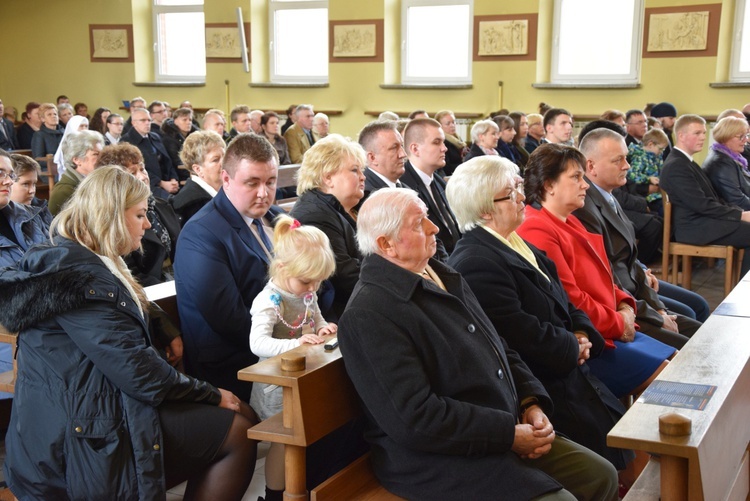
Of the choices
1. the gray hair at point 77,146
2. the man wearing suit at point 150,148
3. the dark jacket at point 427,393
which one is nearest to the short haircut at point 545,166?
the dark jacket at point 427,393

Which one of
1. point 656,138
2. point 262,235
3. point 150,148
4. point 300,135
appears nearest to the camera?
point 262,235

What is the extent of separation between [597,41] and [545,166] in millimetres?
9177

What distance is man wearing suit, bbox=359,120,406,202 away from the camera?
4.16 m

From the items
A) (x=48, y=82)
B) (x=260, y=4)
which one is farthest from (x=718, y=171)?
(x=48, y=82)

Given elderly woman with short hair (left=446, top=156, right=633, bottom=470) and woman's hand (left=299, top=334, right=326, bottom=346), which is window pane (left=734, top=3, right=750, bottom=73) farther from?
woman's hand (left=299, top=334, right=326, bottom=346)

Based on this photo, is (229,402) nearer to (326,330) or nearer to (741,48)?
(326,330)

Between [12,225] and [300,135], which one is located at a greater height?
[300,135]

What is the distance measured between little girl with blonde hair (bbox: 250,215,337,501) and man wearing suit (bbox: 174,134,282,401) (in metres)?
0.17

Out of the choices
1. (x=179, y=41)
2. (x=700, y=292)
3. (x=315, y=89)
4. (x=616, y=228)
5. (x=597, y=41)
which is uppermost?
(x=179, y=41)

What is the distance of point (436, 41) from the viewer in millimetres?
12883

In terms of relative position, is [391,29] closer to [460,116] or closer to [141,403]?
[460,116]

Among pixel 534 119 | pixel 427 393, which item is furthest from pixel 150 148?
pixel 427 393

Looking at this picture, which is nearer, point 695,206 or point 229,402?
point 229,402

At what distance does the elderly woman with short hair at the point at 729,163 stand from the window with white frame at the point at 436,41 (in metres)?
6.45
